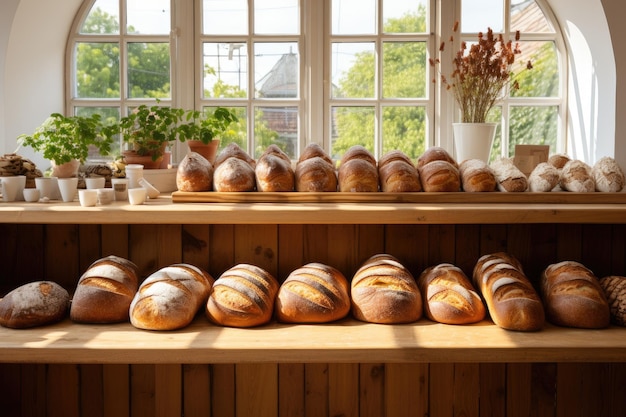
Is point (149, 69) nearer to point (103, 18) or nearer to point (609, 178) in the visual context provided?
point (103, 18)

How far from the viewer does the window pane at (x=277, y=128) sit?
416 centimetres

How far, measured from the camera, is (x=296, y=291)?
2.03 metres

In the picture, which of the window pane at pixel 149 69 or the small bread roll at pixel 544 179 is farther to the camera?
the window pane at pixel 149 69

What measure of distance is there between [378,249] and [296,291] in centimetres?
43

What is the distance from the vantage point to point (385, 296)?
6.58 ft

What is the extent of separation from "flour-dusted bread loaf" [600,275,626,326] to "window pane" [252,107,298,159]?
241 cm

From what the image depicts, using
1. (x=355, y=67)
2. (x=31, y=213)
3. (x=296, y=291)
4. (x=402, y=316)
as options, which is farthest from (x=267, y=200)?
(x=355, y=67)

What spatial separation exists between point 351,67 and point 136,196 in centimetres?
230

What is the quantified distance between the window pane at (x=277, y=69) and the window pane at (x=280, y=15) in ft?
0.31

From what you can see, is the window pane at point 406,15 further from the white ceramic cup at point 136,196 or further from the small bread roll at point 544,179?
the white ceramic cup at point 136,196

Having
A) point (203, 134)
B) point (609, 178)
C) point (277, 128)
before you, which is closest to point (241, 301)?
point (203, 134)

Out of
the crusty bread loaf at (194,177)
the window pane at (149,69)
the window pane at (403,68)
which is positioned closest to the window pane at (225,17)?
the window pane at (149,69)

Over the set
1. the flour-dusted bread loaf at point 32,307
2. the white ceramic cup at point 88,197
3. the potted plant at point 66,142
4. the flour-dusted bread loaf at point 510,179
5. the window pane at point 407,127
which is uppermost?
the window pane at point 407,127

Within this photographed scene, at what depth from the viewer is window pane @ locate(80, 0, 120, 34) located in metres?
4.16
